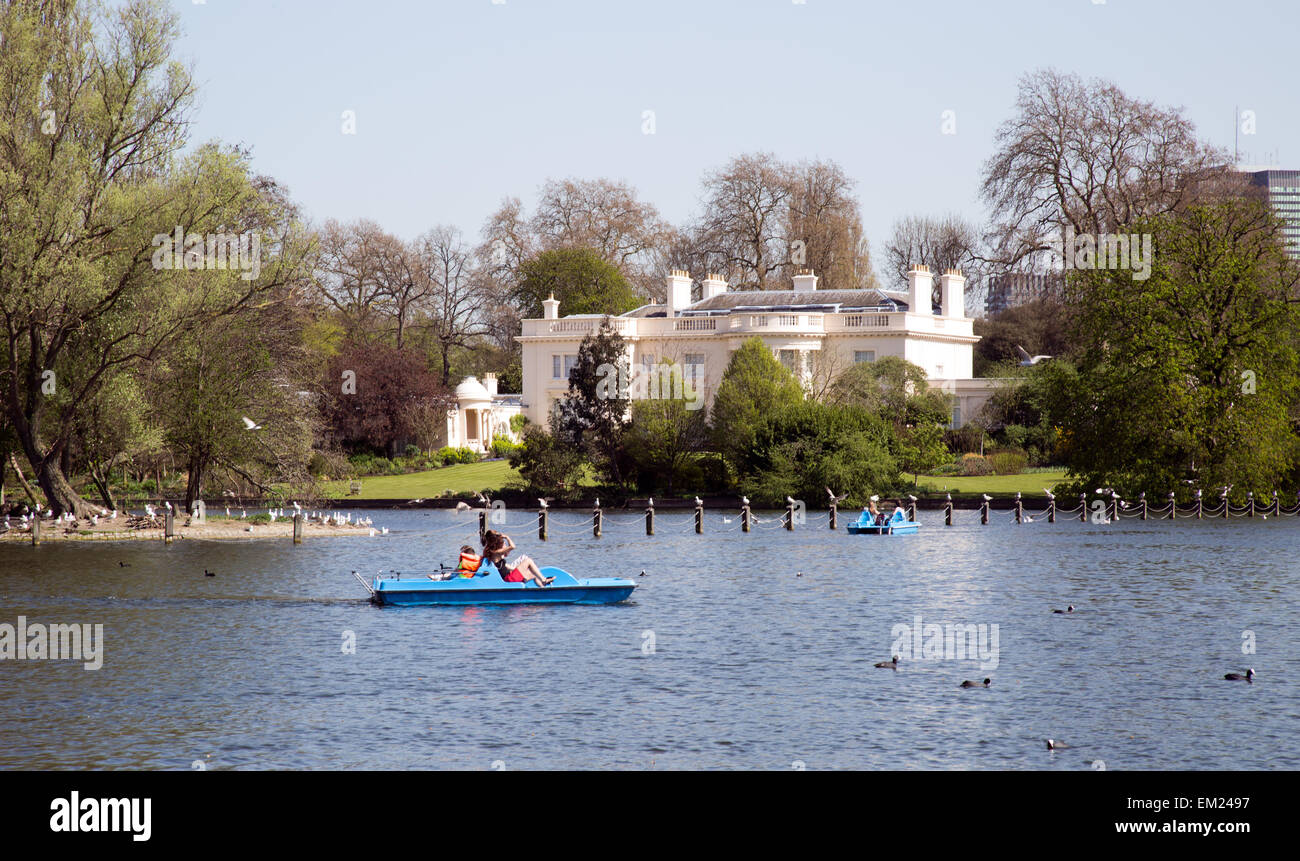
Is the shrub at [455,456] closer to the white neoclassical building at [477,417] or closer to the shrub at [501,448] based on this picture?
the shrub at [501,448]

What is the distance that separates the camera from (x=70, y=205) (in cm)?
3781

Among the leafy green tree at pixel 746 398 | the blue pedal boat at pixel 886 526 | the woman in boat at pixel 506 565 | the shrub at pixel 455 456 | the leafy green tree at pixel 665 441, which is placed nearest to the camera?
the woman in boat at pixel 506 565

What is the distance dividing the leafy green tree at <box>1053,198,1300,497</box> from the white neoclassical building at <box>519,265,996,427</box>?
796 inches

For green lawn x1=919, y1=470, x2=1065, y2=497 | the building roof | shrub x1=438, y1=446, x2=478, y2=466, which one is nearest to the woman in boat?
green lawn x1=919, y1=470, x2=1065, y2=497

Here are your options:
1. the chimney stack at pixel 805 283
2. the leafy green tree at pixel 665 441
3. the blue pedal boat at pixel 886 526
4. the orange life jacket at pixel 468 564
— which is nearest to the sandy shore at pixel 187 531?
the blue pedal boat at pixel 886 526

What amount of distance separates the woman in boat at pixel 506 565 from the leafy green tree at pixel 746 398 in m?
30.0

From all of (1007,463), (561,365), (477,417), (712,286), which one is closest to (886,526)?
(1007,463)

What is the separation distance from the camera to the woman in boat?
27328 millimetres

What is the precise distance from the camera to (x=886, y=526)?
4391cm

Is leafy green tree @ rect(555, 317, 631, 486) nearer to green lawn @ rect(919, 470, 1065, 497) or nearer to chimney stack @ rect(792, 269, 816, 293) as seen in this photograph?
green lawn @ rect(919, 470, 1065, 497)

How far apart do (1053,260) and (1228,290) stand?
73.5 feet

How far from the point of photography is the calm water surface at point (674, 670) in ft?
53.5
